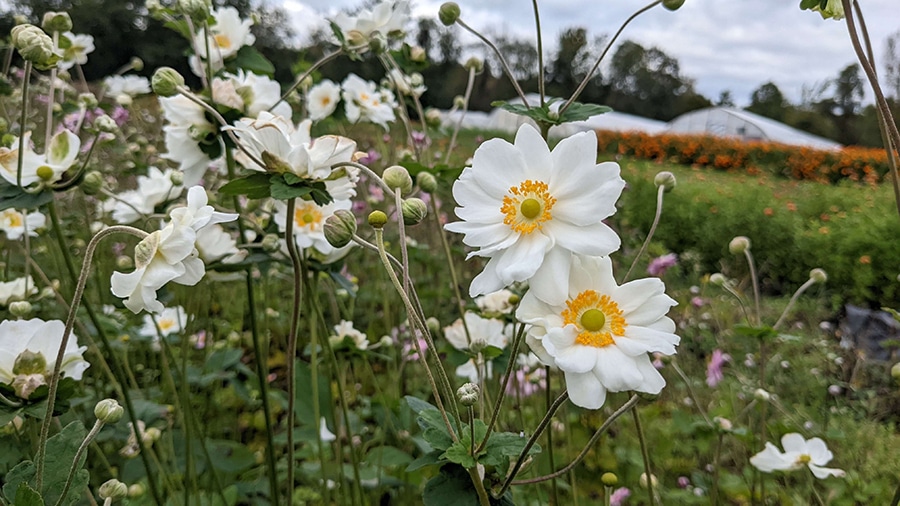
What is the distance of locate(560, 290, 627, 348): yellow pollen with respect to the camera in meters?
0.59

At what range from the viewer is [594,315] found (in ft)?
1.97

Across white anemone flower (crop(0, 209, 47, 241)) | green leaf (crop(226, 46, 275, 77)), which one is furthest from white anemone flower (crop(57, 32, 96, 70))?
green leaf (crop(226, 46, 275, 77))

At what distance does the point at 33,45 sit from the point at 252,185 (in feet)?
0.99

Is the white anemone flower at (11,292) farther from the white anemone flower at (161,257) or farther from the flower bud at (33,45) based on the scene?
the white anemone flower at (161,257)

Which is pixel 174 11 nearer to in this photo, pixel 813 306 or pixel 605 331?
pixel 605 331

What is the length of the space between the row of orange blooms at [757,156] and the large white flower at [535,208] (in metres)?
8.27

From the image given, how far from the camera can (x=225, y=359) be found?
1.39 m

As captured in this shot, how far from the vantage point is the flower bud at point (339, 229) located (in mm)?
657

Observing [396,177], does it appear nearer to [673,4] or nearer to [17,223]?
[673,4]

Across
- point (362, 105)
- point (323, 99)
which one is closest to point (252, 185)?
point (362, 105)

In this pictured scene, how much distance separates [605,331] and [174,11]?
2.76 feet

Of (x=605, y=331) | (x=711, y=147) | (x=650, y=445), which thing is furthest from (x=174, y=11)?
(x=711, y=147)

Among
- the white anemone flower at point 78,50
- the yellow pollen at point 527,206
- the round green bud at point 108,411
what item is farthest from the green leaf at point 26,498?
the white anemone flower at point 78,50

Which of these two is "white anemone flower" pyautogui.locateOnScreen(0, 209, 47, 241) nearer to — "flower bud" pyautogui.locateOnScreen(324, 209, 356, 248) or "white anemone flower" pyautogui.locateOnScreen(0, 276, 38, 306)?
"white anemone flower" pyautogui.locateOnScreen(0, 276, 38, 306)
